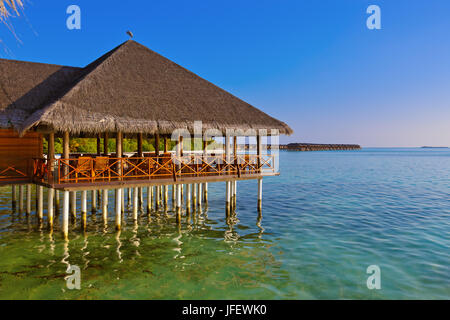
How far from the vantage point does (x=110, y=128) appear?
37.6 ft

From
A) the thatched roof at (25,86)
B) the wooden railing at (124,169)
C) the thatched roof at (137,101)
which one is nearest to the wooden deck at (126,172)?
the wooden railing at (124,169)

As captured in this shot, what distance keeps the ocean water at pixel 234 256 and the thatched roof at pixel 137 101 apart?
4.19 metres

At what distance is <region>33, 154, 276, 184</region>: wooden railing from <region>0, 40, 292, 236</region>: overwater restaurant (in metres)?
0.04

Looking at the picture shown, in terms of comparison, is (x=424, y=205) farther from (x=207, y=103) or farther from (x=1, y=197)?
(x=1, y=197)

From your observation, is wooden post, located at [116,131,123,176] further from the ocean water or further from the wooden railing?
the ocean water

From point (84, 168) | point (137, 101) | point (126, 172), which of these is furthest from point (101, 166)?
point (137, 101)

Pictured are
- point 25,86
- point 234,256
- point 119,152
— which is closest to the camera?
point 234,256

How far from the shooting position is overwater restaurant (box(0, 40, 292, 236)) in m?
11.2

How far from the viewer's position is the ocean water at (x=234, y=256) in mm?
7918

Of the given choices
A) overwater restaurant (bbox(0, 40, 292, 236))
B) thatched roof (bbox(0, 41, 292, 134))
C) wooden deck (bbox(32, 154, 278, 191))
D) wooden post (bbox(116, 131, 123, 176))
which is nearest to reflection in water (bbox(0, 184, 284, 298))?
overwater restaurant (bbox(0, 40, 292, 236))

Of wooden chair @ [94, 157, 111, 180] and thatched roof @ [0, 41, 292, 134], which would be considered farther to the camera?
wooden chair @ [94, 157, 111, 180]

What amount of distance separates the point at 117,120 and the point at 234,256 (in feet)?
21.3

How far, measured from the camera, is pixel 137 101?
12930 mm

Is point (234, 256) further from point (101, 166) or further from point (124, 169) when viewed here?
point (101, 166)
